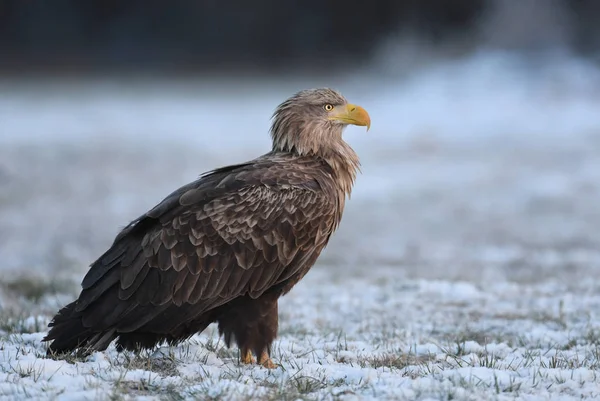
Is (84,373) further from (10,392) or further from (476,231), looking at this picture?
(476,231)

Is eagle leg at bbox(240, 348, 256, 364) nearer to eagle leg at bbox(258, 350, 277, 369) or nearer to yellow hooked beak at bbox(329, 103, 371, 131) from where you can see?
eagle leg at bbox(258, 350, 277, 369)

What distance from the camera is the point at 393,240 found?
61.4ft

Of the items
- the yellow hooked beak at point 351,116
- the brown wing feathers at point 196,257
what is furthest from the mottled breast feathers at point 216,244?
the yellow hooked beak at point 351,116

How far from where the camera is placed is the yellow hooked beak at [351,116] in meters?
8.20

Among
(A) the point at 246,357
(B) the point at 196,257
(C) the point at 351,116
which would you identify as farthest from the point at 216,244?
(C) the point at 351,116

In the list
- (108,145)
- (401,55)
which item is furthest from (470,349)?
(401,55)

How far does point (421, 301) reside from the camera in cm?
1093

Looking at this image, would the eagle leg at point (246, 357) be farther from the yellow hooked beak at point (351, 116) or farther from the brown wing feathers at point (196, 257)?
the yellow hooked beak at point (351, 116)

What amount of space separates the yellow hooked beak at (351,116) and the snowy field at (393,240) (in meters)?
2.03

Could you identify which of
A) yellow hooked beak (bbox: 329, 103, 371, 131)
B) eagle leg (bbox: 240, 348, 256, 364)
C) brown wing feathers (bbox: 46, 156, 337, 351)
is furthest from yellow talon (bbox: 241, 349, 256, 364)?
yellow hooked beak (bbox: 329, 103, 371, 131)

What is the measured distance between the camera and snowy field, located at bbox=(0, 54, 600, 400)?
Result: 607 cm

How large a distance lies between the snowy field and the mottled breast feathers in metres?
0.55

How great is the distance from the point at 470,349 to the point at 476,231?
38.9 ft

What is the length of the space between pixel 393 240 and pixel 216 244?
39.0 feet
